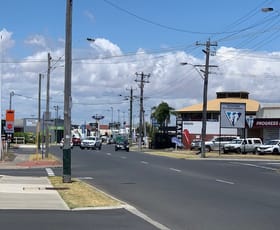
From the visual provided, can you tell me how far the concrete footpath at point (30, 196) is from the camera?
15383mm

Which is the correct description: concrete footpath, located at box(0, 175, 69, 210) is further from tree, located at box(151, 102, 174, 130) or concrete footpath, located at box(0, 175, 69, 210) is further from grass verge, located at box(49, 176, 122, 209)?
tree, located at box(151, 102, 174, 130)

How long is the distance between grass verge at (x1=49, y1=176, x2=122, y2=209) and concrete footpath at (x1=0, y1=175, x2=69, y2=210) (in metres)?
0.23

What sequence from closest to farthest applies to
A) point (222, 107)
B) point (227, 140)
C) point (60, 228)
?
point (60, 228) → point (222, 107) → point (227, 140)

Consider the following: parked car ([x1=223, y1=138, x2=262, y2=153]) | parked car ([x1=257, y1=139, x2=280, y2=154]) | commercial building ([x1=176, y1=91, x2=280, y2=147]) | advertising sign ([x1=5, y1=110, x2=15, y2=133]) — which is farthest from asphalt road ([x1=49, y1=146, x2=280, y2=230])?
commercial building ([x1=176, y1=91, x2=280, y2=147])

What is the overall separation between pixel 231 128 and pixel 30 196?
55.4m

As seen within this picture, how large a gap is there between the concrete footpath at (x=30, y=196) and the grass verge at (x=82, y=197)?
8.9 inches

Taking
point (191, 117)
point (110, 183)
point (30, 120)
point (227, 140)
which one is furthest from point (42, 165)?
point (30, 120)

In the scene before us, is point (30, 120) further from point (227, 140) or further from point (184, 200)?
point (184, 200)

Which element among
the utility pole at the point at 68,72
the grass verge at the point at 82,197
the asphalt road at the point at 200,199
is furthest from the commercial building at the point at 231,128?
the grass verge at the point at 82,197

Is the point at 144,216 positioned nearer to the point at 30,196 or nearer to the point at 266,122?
the point at 30,196

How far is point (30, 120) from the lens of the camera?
484ft

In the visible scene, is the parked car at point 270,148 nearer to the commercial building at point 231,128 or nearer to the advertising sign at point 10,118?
the commercial building at point 231,128

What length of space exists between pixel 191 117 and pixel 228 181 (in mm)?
85173

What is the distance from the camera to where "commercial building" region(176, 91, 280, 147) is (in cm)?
7519
